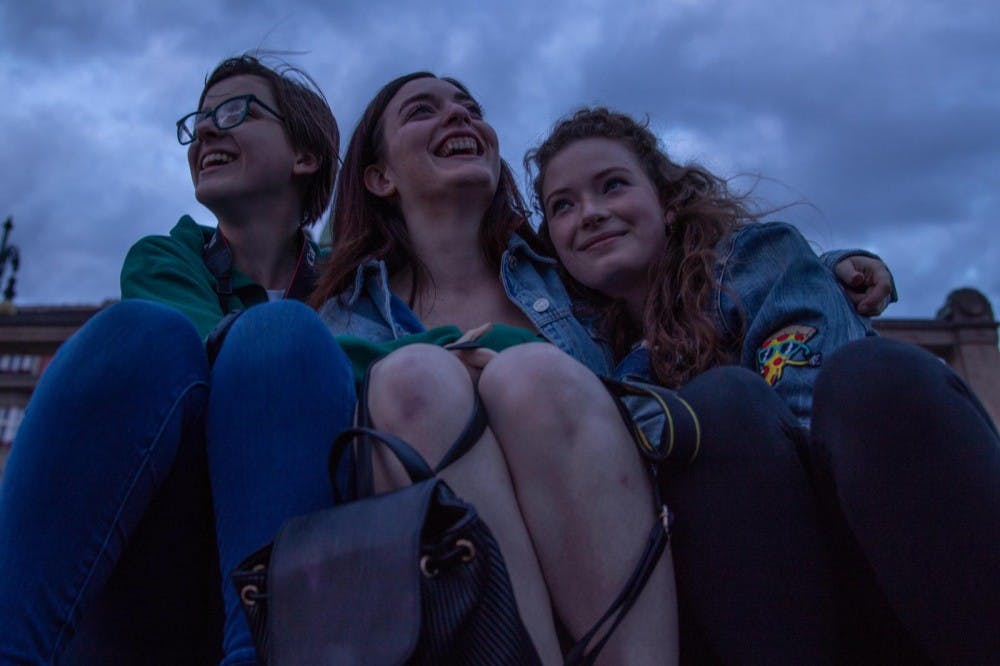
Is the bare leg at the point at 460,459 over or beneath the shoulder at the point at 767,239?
beneath

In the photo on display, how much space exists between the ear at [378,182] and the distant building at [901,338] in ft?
55.5

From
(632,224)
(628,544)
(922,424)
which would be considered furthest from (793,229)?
(628,544)

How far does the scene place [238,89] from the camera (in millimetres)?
2744

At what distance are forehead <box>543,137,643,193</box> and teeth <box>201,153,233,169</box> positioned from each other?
101 centimetres

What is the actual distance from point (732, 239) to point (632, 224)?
0.32 metres

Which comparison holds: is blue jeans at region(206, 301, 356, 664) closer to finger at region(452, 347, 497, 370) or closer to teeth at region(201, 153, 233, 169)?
finger at region(452, 347, 497, 370)

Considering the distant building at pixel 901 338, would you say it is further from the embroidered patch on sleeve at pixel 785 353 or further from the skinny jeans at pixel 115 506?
the embroidered patch on sleeve at pixel 785 353

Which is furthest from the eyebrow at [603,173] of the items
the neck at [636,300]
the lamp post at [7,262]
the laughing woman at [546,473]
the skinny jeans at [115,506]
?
the lamp post at [7,262]

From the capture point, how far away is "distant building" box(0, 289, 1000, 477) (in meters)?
19.1

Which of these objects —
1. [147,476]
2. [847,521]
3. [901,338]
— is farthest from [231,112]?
[901,338]

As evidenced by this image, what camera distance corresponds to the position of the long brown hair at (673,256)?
2035mm

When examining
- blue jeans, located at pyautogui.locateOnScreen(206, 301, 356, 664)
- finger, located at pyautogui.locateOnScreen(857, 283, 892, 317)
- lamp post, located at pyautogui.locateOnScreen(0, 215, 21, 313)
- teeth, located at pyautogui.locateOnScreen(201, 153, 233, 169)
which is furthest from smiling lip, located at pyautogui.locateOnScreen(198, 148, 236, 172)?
lamp post, located at pyautogui.locateOnScreen(0, 215, 21, 313)

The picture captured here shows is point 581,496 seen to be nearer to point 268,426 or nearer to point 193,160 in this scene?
point 268,426

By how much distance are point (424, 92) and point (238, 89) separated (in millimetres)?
614
